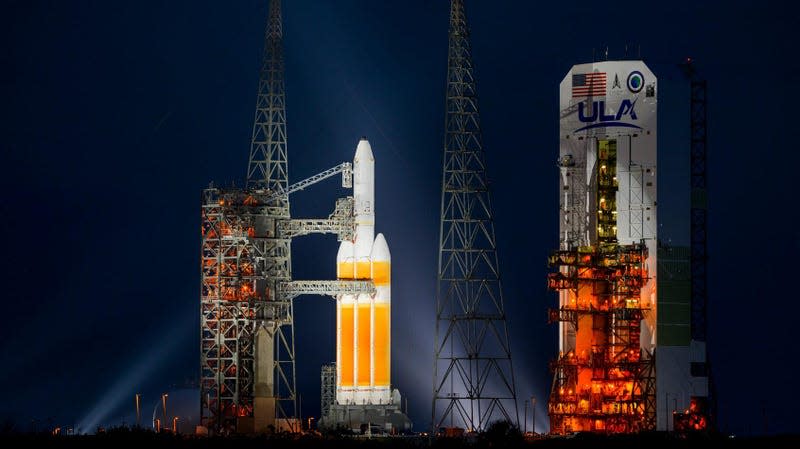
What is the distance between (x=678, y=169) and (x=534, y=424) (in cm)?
1535

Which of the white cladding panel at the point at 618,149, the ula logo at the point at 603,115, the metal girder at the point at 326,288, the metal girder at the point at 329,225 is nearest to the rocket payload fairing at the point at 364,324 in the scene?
the metal girder at the point at 329,225

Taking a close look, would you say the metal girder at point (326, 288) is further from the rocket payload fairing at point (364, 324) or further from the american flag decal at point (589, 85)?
the american flag decal at point (589, 85)

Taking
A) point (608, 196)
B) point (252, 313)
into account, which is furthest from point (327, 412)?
point (608, 196)

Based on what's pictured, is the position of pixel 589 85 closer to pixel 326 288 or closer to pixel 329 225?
pixel 329 225

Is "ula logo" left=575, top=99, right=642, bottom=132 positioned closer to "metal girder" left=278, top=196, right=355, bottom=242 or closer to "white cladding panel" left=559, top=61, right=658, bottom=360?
"white cladding panel" left=559, top=61, right=658, bottom=360

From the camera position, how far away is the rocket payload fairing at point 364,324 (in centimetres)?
14262

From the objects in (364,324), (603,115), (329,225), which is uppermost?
(603,115)

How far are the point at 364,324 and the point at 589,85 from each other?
55.8 ft

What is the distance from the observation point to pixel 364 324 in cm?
14275

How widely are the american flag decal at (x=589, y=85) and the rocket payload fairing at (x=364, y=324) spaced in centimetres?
1265

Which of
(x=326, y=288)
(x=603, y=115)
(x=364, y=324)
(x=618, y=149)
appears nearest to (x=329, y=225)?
(x=326, y=288)

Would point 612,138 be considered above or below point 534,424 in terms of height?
above

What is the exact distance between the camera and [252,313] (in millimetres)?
138500

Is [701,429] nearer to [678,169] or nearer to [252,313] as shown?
[678,169]
